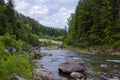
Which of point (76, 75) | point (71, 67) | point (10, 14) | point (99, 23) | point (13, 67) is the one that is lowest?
point (76, 75)

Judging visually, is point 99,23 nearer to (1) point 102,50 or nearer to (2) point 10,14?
(1) point 102,50

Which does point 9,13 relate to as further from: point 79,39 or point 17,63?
point 17,63

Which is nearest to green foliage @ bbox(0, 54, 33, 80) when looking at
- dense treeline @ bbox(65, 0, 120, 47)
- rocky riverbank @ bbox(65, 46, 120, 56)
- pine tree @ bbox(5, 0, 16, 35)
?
rocky riverbank @ bbox(65, 46, 120, 56)

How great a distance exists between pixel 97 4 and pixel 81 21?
724 centimetres

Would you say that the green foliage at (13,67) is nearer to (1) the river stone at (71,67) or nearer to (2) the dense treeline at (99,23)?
(1) the river stone at (71,67)

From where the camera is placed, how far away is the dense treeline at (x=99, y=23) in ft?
192

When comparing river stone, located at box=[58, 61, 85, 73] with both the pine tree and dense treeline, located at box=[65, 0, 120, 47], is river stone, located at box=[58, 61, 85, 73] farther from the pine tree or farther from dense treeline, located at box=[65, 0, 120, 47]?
the pine tree

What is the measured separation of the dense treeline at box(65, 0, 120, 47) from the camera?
192 ft

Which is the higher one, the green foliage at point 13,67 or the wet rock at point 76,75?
the green foliage at point 13,67

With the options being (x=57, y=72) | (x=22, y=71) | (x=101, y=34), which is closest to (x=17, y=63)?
(x=22, y=71)

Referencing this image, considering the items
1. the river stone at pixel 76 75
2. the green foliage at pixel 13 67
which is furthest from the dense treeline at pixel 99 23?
the green foliage at pixel 13 67

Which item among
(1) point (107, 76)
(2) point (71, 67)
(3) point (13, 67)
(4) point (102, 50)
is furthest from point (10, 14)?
(3) point (13, 67)

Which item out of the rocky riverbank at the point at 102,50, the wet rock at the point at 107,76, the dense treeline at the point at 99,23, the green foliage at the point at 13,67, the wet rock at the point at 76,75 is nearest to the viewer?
the green foliage at the point at 13,67

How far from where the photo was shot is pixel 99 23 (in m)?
62.5
